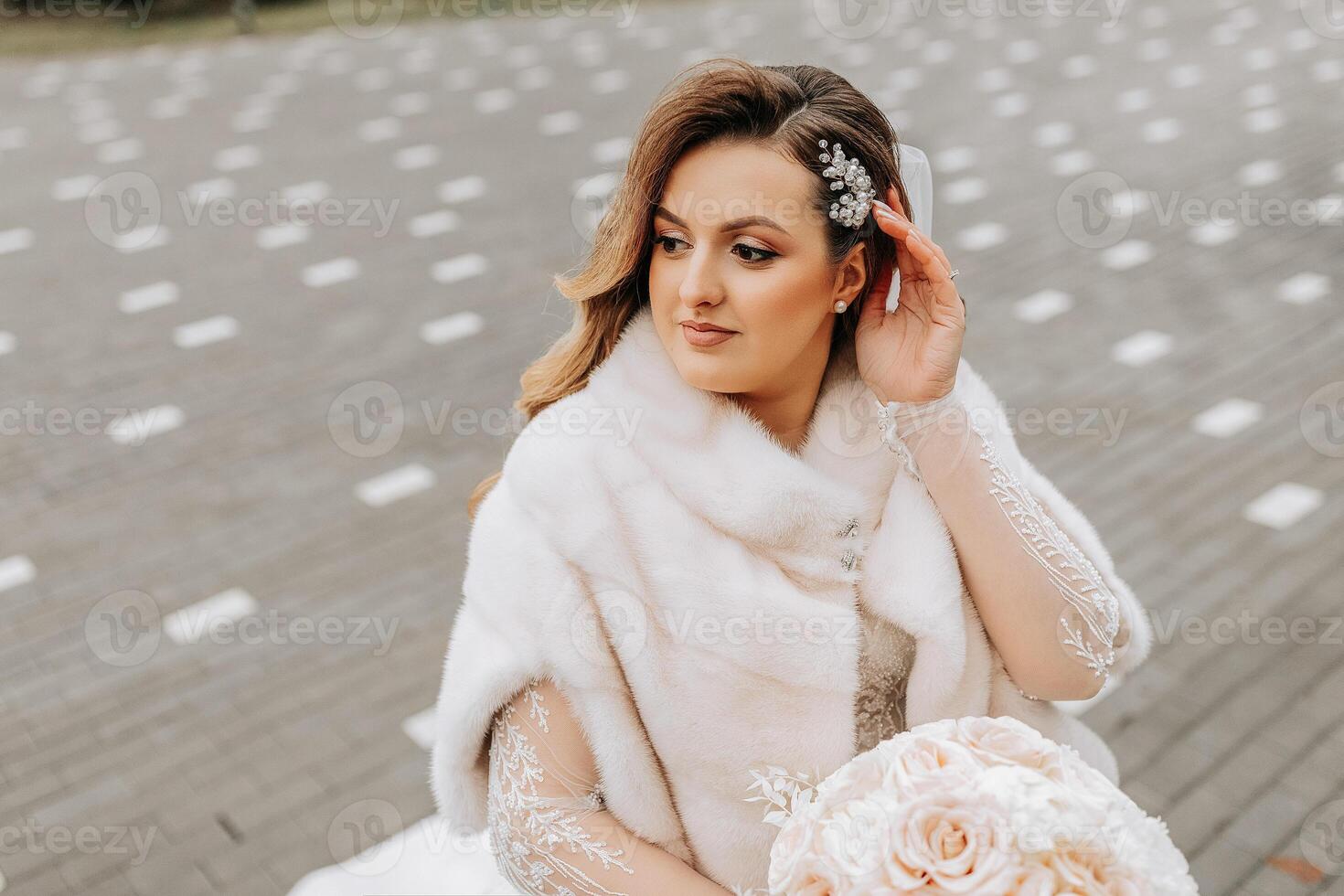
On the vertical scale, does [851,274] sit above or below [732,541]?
above

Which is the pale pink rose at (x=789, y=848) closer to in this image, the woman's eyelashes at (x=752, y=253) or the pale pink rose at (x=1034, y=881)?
the pale pink rose at (x=1034, y=881)

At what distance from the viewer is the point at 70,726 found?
400 centimetres

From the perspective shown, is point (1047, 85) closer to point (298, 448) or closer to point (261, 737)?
point (298, 448)

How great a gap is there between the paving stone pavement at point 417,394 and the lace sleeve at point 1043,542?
159 cm

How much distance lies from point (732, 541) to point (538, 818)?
0.55 m

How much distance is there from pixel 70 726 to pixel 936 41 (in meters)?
11.1

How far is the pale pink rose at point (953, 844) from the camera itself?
1.42 m

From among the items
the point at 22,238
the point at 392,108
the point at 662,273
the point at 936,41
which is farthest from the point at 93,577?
the point at 936,41

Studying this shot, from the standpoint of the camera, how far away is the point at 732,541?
204cm
